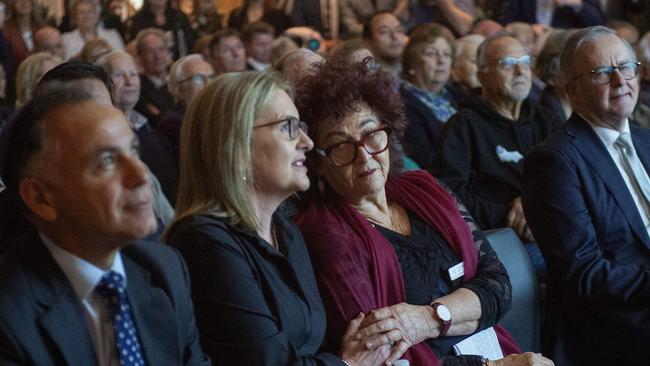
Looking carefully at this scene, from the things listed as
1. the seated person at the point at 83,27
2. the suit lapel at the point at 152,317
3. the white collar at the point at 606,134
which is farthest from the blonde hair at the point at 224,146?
the seated person at the point at 83,27

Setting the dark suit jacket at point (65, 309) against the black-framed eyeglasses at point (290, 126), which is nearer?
the dark suit jacket at point (65, 309)

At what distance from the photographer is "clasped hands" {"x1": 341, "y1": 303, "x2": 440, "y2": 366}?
2.41m

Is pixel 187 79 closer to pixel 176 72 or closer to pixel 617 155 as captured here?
pixel 176 72

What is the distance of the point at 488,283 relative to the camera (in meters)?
2.74

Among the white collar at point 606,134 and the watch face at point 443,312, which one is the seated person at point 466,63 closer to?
the white collar at point 606,134

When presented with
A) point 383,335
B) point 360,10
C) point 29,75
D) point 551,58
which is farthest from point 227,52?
point 383,335

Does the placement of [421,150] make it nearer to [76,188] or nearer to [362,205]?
[362,205]

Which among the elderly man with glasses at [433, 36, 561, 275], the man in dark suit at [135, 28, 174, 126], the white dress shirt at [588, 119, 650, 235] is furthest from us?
the man in dark suit at [135, 28, 174, 126]

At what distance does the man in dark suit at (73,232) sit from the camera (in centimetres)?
169

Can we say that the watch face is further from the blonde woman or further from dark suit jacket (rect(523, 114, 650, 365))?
dark suit jacket (rect(523, 114, 650, 365))

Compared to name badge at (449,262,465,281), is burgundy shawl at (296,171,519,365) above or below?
above

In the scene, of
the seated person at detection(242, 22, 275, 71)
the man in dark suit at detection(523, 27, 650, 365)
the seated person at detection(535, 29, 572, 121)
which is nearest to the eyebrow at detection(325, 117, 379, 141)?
the man in dark suit at detection(523, 27, 650, 365)

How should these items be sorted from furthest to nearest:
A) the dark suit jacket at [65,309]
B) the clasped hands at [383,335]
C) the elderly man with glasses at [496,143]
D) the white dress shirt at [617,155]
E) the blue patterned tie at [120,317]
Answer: the elderly man with glasses at [496,143], the white dress shirt at [617,155], the clasped hands at [383,335], the blue patterned tie at [120,317], the dark suit jacket at [65,309]

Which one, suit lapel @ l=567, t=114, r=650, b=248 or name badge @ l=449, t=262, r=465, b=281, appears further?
suit lapel @ l=567, t=114, r=650, b=248
